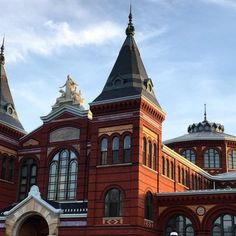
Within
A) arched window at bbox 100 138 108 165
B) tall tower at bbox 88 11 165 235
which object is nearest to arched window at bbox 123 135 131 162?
tall tower at bbox 88 11 165 235

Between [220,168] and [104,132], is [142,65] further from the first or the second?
[220,168]

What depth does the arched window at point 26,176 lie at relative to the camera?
4578cm

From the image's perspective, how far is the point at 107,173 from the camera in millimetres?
37375

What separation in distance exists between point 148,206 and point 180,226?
292cm

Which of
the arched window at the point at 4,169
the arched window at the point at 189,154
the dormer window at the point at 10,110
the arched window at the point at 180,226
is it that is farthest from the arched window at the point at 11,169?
the arched window at the point at 189,154

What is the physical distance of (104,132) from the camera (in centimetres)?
3872

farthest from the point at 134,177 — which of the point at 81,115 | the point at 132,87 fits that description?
the point at 81,115

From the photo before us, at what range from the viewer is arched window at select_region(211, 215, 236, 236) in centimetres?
3606

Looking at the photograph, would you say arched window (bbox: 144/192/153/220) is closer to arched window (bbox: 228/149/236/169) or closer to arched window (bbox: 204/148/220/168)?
arched window (bbox: 204/148/220/168)

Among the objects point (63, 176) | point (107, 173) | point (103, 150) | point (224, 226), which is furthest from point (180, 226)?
point (63, 176)

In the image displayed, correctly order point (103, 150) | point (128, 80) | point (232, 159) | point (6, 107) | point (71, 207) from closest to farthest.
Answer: point (103, 150)
point (71, 207)
point (128, 80)
point (6, 107)
point (232, 159)

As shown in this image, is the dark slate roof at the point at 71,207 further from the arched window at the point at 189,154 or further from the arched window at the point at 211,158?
the arched window at the point at 211,158

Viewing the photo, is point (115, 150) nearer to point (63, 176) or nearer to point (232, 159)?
point (63, 176)

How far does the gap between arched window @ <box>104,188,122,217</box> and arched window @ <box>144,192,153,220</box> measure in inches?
80.1
